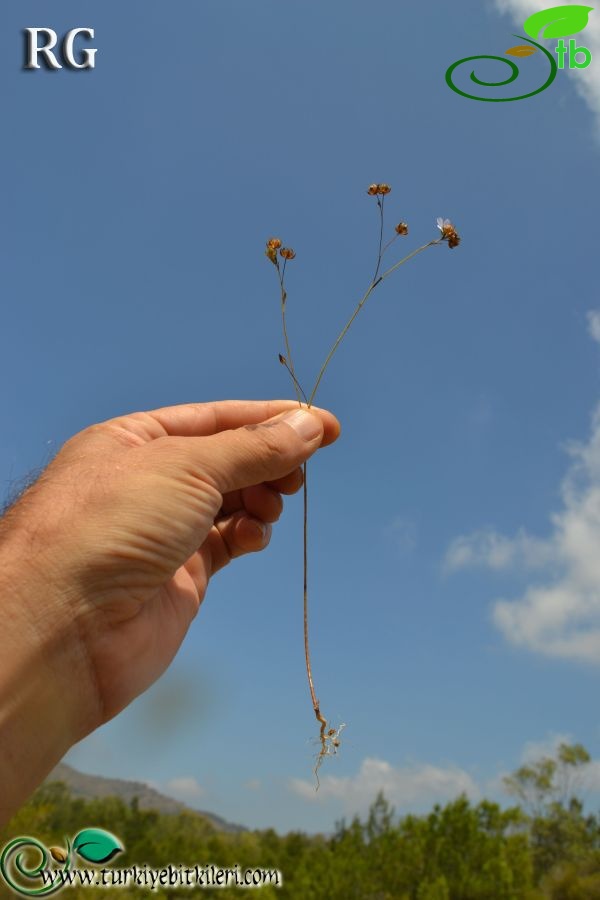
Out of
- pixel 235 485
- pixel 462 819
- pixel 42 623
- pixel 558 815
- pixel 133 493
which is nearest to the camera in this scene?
pixel 42 623

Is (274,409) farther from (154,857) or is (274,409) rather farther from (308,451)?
(154,857)

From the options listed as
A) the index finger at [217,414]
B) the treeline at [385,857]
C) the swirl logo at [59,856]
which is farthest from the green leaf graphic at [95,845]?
the treeline at [385,857]

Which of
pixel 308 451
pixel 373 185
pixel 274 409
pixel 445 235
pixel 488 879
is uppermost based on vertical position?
pixel 373 185

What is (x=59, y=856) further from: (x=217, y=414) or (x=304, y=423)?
(x=304, y=423)

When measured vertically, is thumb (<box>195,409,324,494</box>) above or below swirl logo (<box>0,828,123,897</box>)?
above

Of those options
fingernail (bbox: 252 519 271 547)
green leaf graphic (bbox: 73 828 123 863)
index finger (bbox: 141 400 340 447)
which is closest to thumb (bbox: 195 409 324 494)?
index finger (bbox: 141 400 340 447)

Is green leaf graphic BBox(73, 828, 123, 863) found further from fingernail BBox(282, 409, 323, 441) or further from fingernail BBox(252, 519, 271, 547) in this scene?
fingernail BBox(282, 409, 323, 441)

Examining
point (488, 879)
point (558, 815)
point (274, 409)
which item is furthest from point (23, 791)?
point (558, 815)
